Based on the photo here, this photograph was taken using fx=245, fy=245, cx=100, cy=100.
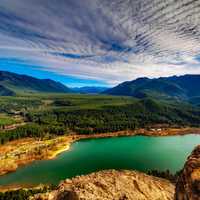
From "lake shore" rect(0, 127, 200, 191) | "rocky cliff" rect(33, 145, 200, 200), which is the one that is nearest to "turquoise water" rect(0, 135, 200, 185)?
"lake shore" rect(0, 127, 200, 191)

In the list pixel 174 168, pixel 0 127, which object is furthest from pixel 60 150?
pixel 0 127

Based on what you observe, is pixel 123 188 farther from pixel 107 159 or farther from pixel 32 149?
pixel 32 149

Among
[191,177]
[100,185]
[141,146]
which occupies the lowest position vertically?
[141,146]

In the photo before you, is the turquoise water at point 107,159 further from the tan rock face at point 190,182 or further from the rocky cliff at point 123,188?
the tan rock face at point 190,182

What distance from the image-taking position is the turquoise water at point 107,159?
A: 3263 inches

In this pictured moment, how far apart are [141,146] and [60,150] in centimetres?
4271

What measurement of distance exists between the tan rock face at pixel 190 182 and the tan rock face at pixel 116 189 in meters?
9.79

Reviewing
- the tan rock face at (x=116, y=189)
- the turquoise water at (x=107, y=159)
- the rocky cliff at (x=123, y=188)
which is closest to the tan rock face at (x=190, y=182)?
the rocky cliff at (x=123, y=188)

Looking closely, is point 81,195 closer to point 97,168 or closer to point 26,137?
point 97,168

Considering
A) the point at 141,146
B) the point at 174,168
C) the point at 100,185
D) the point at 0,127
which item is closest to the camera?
the point at 100,185

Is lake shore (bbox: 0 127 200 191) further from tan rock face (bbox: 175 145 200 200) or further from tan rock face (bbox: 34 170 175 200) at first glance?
tan rock face (bbox: 175 145 200 200)

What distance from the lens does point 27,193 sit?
60.6m

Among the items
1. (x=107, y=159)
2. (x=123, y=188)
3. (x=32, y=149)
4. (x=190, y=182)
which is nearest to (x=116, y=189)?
(x=123, y=188)

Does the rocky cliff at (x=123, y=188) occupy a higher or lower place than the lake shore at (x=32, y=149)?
higher
